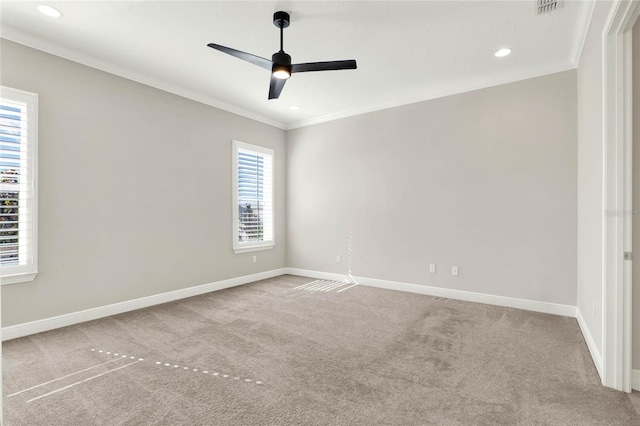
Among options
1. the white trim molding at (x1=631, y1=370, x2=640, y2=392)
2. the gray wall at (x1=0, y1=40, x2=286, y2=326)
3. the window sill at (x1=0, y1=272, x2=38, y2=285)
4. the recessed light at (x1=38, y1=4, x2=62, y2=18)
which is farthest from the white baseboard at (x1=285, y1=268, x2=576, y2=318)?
the recessed light at (x1=38, y1=4, x2=62, y2=18)

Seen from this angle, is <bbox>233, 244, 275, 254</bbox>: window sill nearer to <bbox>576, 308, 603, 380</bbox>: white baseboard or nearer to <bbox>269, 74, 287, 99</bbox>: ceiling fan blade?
<bbox>269, 74, 287, 99</bbox>: ceiling fan blade

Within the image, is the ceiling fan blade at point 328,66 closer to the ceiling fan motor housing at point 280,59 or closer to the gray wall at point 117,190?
the ceiling fan motor housing at point 280,59

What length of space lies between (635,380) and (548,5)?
2978 millimetres

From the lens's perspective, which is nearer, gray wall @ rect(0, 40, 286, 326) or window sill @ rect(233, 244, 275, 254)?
gray wall @ rect(0, 40, 286, 326)

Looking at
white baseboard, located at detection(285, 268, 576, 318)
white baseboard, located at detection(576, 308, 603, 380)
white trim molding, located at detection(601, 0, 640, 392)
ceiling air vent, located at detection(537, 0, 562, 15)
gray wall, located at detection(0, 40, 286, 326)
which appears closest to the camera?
white trim molding, located at detection(601, 0, 640, 392)

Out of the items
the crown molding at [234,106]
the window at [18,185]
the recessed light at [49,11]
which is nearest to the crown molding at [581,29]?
the crown molding at [234,106]

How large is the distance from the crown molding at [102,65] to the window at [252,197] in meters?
0.72

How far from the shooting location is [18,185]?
10.8ft

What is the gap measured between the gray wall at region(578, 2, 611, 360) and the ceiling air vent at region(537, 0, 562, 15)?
0.28 m

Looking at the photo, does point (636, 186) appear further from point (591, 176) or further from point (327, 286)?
point (327, 286)

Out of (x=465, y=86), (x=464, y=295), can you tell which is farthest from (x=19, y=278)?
(x=465, y=86)

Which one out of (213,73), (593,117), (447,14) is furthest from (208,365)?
(593,117)

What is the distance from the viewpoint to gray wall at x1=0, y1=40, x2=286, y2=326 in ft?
11.3

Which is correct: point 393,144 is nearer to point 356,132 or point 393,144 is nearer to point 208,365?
point 356,132
